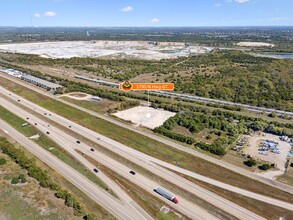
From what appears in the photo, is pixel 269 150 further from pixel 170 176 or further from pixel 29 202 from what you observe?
pixel 29 202

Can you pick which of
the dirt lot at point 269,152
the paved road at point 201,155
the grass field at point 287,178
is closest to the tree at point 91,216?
the paved road at point 201,155

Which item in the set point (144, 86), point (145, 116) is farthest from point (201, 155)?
point (144, 86)

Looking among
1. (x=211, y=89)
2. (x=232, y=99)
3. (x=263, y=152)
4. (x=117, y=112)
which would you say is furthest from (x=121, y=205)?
(x=211, y=89)

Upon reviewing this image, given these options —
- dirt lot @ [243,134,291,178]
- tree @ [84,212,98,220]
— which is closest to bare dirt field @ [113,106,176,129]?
dirt lot @ [243,134,291,178]

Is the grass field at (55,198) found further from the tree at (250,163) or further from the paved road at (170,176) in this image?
the tree at (250,163)

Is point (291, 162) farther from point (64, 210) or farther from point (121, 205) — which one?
point (64, 210)
